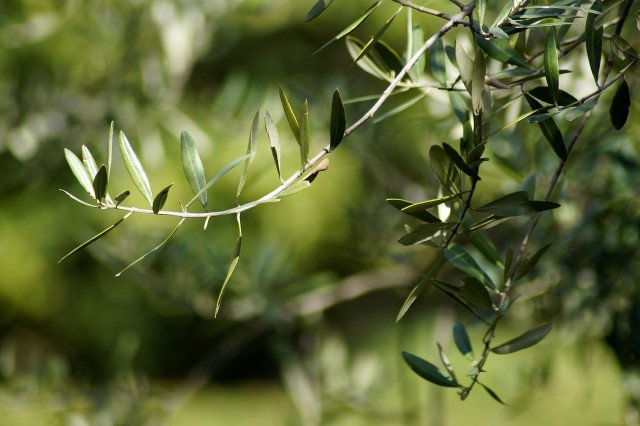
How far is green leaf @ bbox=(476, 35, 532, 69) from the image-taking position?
0.90ft

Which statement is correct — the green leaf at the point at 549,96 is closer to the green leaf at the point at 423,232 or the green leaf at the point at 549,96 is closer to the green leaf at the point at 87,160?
the green leaf at the point at 423,232

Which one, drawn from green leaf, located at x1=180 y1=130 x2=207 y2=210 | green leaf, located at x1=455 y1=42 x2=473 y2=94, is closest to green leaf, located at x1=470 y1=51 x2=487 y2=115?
green leaf, located at x1=455 y1=42 x2=473 y2=94

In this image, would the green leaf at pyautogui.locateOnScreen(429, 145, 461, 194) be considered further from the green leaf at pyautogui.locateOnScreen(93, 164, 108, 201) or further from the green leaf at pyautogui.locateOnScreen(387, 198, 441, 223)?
the green leaf at pyautogui.locateOnScreen(93, 164, 108, 201)

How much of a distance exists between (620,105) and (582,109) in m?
0.03

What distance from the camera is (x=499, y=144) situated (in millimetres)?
630

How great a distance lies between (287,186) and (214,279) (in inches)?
25.4

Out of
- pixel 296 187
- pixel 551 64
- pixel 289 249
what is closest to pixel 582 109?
pixel 551 64

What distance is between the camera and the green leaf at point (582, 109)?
0.74 ft

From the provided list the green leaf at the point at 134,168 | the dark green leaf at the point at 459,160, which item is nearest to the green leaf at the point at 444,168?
the dark green leaf at the point at 459,160

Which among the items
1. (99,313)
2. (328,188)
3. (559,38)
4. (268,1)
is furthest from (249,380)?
(559,38)

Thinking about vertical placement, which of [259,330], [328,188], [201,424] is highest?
[259,330]

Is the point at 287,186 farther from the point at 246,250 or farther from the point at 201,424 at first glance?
the point at 201,424

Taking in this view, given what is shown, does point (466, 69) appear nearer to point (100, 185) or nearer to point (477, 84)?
point (477, 84)

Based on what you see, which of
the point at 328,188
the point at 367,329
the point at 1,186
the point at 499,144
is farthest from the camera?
the point at 367,329
